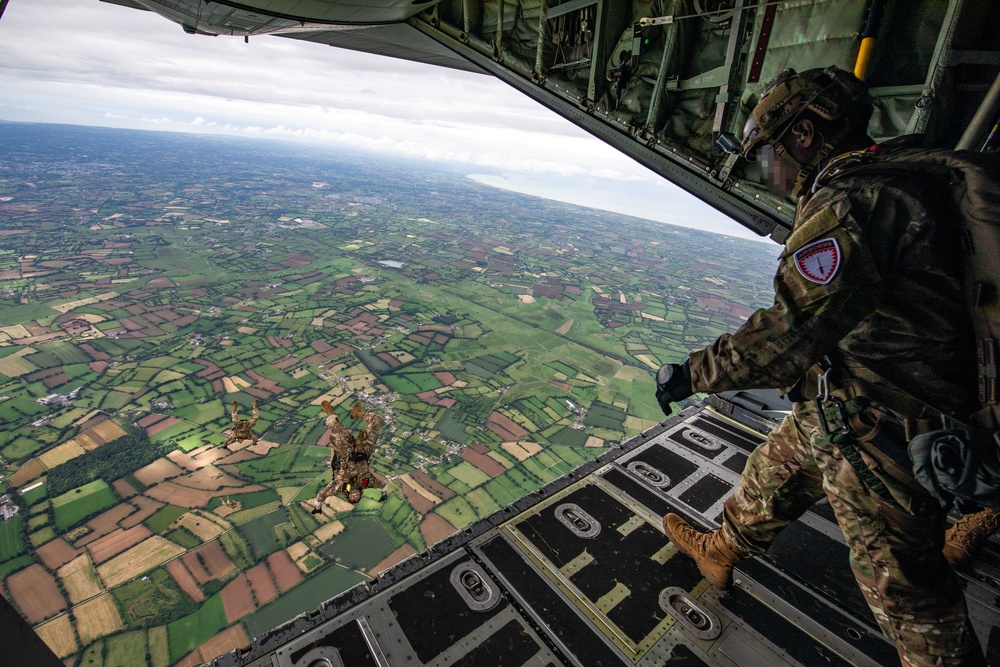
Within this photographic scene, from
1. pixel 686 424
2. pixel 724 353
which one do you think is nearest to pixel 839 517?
pixel 724 353

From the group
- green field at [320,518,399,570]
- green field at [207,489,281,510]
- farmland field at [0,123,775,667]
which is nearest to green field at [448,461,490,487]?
farmland field at [0,123,775,667]

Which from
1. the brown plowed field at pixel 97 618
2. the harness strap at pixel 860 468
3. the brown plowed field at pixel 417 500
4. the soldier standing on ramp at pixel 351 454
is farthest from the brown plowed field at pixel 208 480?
the harness strap at pixel 860 468

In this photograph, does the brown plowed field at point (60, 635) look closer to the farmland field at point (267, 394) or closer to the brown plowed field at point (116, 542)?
the farmland field at point (267, 394)

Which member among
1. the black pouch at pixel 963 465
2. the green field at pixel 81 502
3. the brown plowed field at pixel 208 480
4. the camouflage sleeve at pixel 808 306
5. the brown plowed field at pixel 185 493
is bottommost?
the green field at pixel 81 502

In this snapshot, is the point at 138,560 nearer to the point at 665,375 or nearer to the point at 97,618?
the point at 97,618

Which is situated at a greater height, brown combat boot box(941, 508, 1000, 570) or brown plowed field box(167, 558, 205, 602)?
brown combat boot box(941, 508, 1000, 570)

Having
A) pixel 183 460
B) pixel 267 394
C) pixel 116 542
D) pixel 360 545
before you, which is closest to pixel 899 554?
pixel 360 545

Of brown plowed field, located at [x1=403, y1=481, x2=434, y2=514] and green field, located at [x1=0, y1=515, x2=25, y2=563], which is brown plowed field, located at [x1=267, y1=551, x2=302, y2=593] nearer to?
brown plowed field, located at [x1=403, y1=481, x2=434, y2=514]
